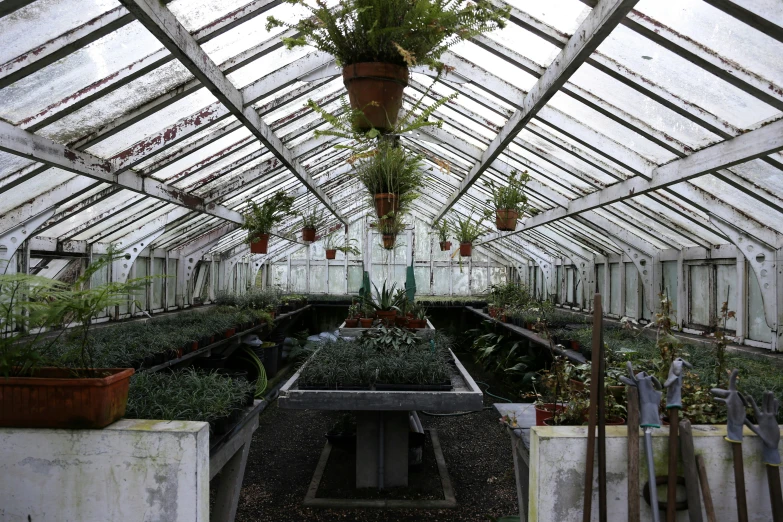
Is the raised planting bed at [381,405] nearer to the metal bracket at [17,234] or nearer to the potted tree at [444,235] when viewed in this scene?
the metal bracket at [17,234]

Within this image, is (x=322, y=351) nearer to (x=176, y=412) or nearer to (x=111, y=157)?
(x=176, y=412)

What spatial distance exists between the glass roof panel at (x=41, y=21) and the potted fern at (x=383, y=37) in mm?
1247

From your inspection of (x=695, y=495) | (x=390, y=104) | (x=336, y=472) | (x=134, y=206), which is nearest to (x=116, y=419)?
(x=390, y=104)

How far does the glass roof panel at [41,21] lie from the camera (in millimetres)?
2761

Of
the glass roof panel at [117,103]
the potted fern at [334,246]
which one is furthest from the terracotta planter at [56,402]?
the potted fern at [334,246]

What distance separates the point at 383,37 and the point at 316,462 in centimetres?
431

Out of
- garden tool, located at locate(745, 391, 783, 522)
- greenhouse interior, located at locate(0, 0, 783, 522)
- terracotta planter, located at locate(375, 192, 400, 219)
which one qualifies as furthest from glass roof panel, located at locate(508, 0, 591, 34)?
garden tool, located at locate(745, 391, 783, 522)

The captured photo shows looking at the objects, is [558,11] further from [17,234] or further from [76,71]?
[17,234]

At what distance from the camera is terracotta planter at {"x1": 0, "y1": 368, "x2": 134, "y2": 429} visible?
2240mm

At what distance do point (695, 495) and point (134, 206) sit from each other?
6.68 m

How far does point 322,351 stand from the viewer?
14.7ft

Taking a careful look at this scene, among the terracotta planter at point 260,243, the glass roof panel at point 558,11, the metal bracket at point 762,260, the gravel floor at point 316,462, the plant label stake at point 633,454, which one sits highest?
the glass roof panel at point 558,11

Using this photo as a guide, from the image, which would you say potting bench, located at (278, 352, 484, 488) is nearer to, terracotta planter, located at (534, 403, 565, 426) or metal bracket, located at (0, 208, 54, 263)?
terracotta planter, located at (534, 403, 565, 426)

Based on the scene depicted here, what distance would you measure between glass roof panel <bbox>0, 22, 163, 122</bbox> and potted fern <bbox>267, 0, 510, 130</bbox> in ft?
5.10
